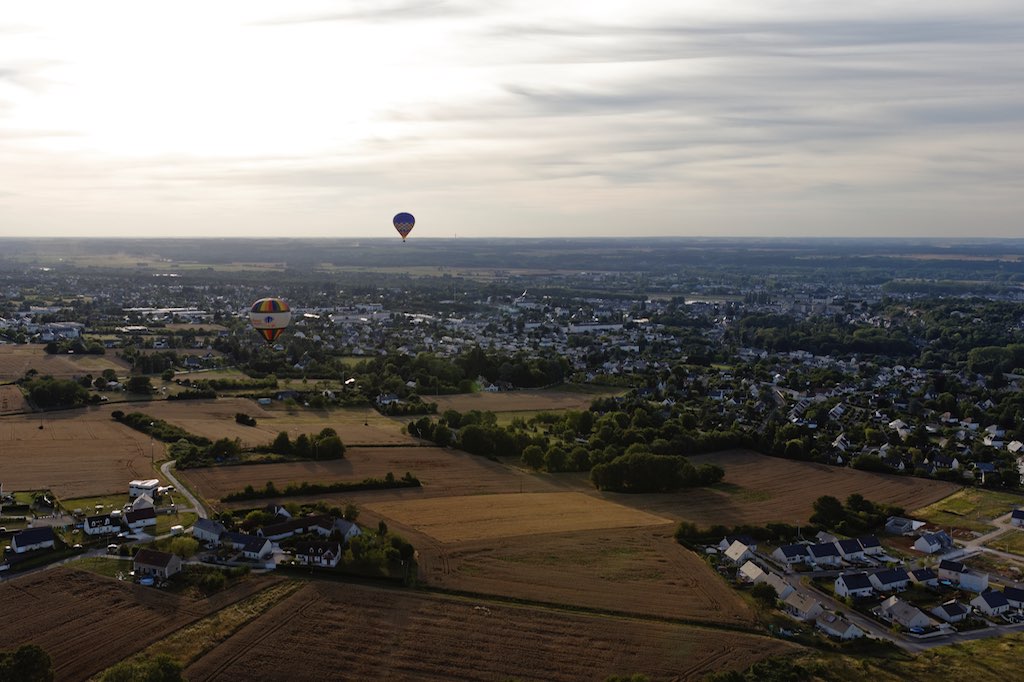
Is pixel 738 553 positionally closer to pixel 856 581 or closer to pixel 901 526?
pixel 856 581

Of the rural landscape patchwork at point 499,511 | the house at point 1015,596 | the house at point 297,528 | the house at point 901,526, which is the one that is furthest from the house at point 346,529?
the house at point 1015,596

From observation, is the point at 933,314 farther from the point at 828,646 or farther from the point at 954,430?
the point at 828,646

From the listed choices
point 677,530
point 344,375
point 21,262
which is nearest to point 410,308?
A: point 344,375

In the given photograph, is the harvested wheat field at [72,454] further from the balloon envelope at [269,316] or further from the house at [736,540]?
the house at [736,540]

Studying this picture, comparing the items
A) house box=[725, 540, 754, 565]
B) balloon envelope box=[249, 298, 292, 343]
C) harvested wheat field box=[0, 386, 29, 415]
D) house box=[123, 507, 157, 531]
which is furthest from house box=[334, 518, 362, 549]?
harvested wheat field box=[0, 386, 29, 415]

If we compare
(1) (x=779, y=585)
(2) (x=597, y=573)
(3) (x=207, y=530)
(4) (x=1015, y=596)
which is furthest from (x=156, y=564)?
(4) (x=1015, y=596)

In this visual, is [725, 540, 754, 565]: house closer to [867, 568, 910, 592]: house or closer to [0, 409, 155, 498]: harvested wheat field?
[867, 568, 910, 592]: house

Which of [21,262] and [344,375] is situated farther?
[21,262]
